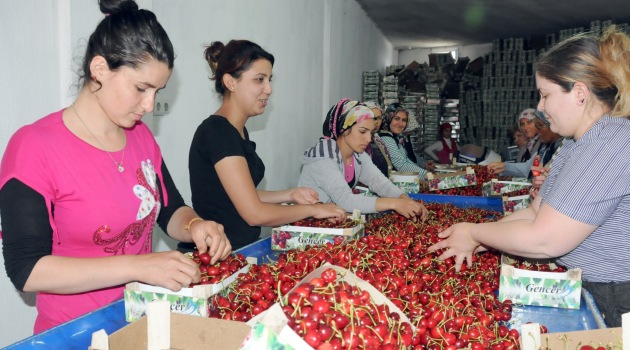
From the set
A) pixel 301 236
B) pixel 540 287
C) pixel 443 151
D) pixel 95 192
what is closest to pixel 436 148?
pixel 443 151

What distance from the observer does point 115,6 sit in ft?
5.39

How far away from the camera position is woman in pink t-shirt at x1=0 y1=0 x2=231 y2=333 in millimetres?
1418

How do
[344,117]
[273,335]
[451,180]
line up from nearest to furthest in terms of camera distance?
[273,335], [344,117], [451,180]

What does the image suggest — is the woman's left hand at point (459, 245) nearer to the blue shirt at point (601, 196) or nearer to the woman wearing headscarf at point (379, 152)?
the blue shirt at point (601, 196)

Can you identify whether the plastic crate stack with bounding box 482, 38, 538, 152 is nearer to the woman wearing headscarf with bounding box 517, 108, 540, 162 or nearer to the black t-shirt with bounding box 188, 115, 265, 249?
the woman wearing headscarf with bounding box 517, 108, 540, 162

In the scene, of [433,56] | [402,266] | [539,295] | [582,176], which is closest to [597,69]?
[582,176]

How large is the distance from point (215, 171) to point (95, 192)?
0.94 metres

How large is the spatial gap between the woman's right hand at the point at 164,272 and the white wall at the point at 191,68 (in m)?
0.96

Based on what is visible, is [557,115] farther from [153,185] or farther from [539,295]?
[153,185]

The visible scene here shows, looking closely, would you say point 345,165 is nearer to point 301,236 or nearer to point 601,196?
point 301,236

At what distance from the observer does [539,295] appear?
5.96ft

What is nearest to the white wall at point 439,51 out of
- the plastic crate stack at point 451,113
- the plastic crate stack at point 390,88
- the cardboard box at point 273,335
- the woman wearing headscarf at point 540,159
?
the plastic crate stack at point 451,113

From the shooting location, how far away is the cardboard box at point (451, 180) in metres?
4.71

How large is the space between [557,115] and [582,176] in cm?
31
